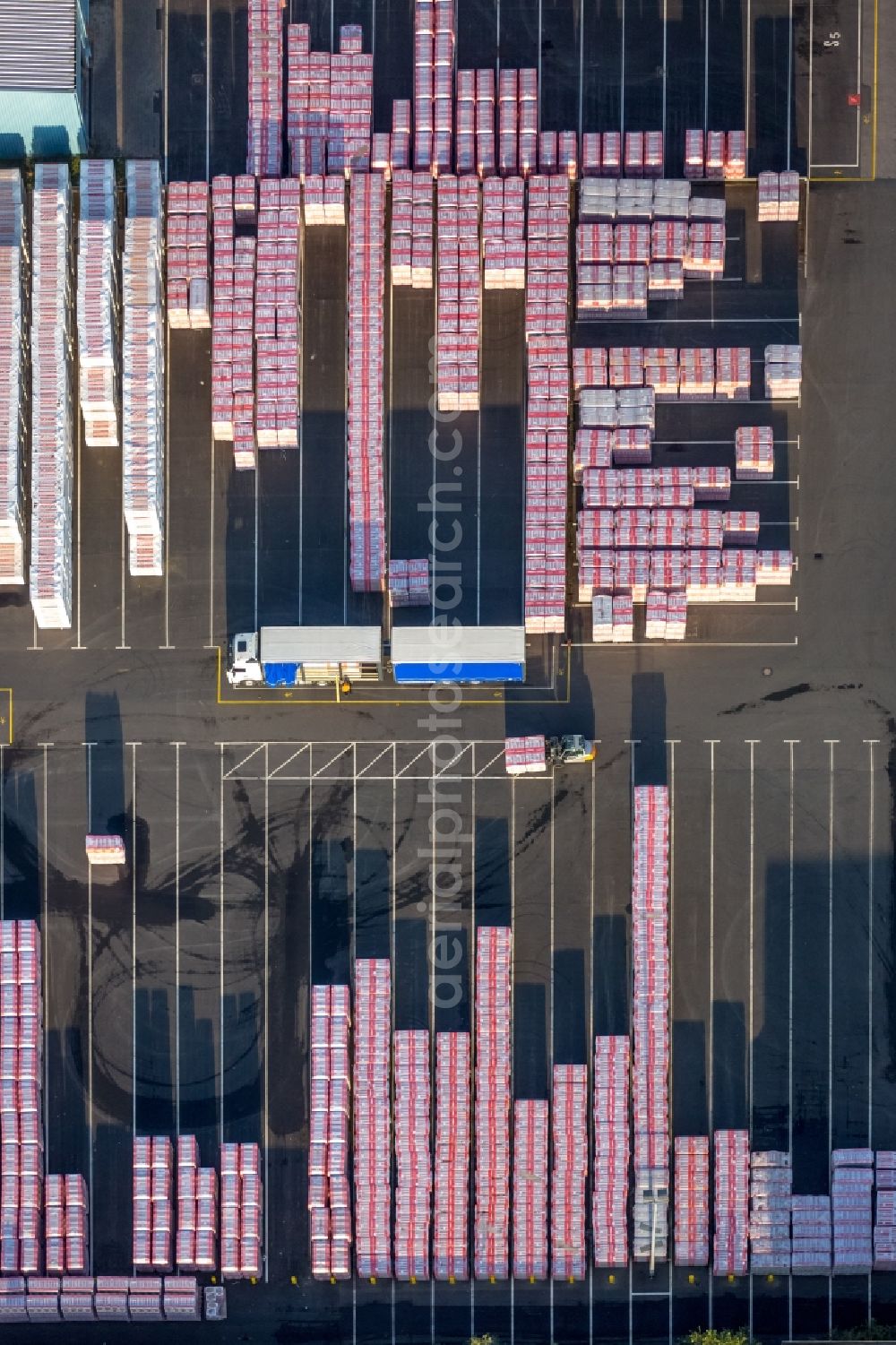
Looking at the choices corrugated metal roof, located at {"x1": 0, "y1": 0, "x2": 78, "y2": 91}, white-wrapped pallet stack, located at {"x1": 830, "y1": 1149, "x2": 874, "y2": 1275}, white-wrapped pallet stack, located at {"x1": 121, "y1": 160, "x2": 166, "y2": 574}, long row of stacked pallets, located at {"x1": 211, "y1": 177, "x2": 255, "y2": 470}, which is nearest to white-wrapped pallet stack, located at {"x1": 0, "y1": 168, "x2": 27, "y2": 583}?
corrugated metal roof, located at {"x1": 0, "y1": 0, "x2": 78, "y2": 91}

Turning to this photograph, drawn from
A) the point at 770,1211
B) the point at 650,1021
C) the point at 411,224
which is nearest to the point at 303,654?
the point at 411,224

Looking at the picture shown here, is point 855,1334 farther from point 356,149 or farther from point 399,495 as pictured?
point 356,149

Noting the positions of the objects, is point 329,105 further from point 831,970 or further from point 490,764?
point 831,970

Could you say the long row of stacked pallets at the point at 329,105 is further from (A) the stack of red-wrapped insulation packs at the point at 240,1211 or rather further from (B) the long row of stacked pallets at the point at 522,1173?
(A) the stack of red-wrapped insulation packs at the point at 240,1211

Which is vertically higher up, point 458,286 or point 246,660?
point 458,286

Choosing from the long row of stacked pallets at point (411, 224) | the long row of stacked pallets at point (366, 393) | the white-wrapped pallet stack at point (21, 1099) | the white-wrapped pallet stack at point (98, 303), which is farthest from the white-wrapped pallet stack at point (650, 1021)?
the white-wrapped pallet stack at point (98, 303)

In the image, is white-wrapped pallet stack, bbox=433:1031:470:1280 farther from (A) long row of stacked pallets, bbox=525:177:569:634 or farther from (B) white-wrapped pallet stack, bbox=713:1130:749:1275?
(A) long row of stacked pallets, bbox=525:177:569:634
